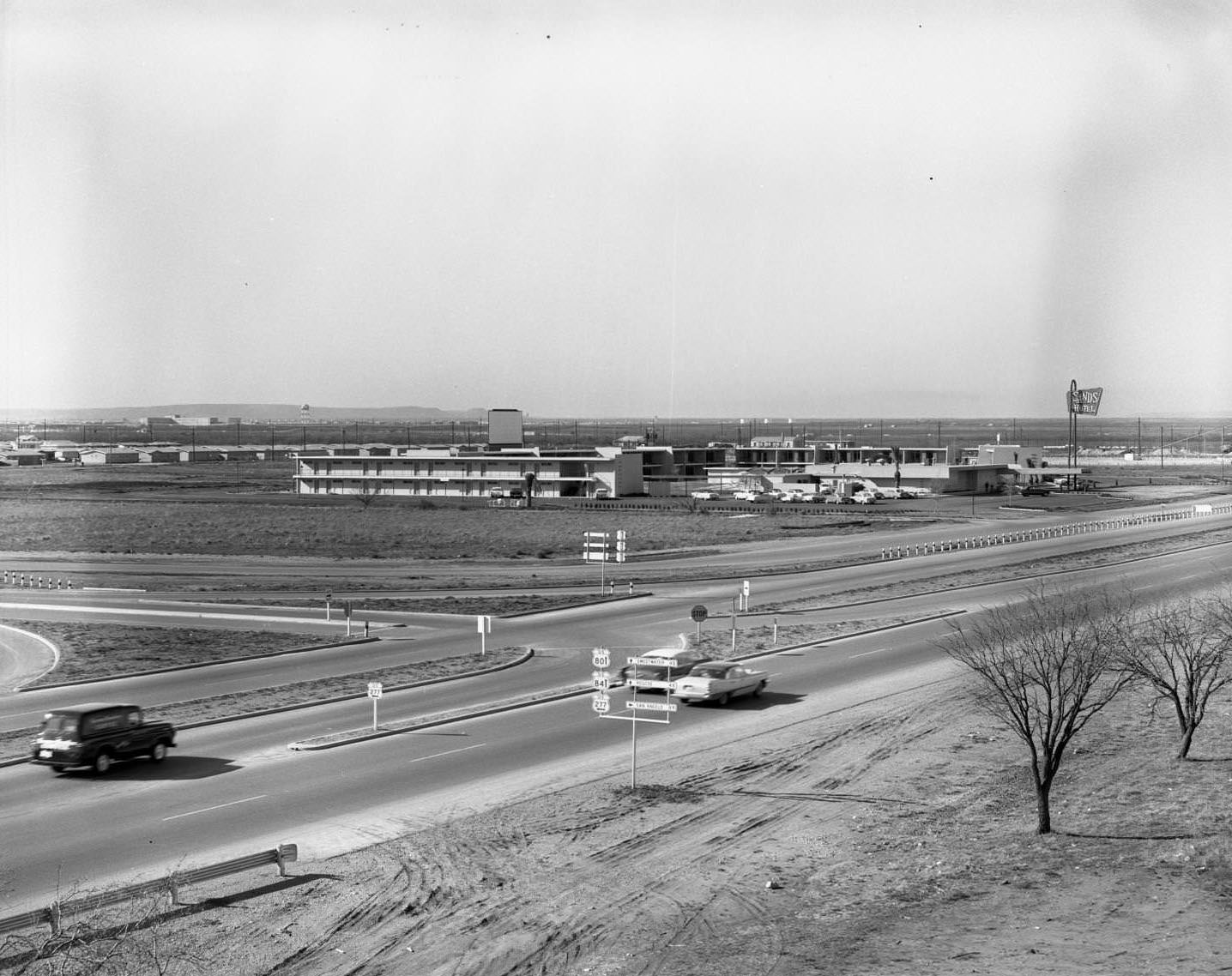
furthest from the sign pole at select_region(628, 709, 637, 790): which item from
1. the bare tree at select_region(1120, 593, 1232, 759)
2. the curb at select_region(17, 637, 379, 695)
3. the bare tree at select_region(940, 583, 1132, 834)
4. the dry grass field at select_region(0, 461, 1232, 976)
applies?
the curb at select_region(17, 637, 379, 695)

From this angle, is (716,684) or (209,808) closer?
(209,808)

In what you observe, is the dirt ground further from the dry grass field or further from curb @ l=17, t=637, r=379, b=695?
curb @ l=17, t=637, r=379, b=695

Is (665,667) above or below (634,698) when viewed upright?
below

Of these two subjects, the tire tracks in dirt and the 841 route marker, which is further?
the 841 route marker

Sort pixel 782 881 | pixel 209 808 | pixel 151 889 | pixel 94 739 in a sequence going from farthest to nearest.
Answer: pixel 94 739, pixel 209 808, pixel 782 881, pixel 151 889

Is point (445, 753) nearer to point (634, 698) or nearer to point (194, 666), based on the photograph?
point (634, 698)

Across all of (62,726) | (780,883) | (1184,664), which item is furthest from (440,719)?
(1184,664)

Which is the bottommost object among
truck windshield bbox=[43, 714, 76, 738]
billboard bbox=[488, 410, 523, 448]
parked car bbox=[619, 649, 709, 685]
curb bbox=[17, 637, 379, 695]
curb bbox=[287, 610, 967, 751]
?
curb bbox=[17, 637, 379, 695]
